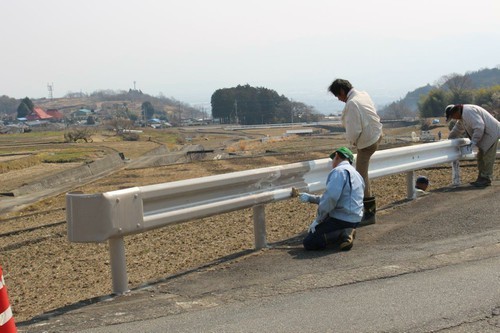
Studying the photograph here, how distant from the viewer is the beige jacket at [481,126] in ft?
36.3

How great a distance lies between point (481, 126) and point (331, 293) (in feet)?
20.7

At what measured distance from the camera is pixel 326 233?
734cm

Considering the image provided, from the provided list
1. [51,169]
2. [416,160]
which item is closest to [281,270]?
[416,160]

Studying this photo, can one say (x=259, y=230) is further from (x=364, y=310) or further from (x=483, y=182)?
(x=483, y=182)

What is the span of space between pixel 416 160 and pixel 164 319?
21.1ft

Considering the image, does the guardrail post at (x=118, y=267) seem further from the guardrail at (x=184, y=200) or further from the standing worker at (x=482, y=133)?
the standing worker at (x=482, y=133)

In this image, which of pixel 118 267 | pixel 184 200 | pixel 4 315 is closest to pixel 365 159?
pixel 184 200

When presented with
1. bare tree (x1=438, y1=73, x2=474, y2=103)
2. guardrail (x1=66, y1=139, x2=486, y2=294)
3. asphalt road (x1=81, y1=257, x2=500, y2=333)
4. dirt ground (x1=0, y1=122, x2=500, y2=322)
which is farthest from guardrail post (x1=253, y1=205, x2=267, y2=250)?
bare tree (x1=438, y1=73, x2=474, y2=103)

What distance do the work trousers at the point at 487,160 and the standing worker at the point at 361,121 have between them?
10.4 ft

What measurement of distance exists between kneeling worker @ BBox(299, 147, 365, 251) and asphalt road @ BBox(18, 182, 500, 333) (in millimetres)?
155

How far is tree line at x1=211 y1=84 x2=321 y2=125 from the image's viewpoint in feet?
557

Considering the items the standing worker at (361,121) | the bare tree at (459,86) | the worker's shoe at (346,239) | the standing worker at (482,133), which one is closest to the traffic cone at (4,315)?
the worker's shoe at (346,239)

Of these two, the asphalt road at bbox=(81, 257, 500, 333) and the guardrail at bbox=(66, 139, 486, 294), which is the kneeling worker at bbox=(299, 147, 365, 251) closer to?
the guardrail at bbox=(66, 139, 486, 294)

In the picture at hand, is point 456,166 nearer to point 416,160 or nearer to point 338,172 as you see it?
point 416,160
